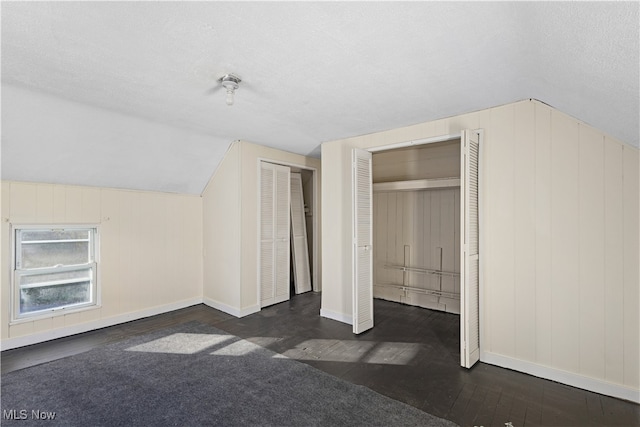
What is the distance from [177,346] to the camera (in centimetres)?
319

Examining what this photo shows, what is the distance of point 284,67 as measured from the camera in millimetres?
2080

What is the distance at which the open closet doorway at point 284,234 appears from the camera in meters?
4.51

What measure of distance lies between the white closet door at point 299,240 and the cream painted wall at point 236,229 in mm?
954

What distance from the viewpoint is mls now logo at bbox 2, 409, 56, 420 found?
2068 mm

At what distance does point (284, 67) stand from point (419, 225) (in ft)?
10.7

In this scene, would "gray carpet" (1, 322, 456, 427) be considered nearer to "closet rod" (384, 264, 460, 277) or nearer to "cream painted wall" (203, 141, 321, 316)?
"cream painted wall" (203, 141, 321, 316)

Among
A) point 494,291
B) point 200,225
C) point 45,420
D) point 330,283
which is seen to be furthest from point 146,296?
point 494,291

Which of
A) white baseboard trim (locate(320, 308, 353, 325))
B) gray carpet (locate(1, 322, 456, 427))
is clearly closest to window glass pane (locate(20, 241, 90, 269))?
gray carpet (locate(1, 322, 456, 427))

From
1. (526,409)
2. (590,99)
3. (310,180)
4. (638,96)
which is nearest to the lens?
(638,96)

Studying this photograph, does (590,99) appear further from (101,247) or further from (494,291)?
(101,247)

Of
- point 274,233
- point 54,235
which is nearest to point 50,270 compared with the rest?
point 54,235

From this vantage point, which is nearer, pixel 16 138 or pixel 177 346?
pixel 16 138

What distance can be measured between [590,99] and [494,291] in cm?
165

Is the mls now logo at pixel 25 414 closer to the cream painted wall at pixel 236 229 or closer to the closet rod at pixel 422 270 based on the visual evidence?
the cream painted wall at pixel 236 229
